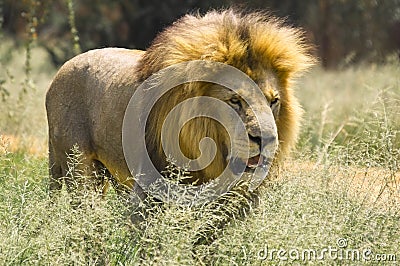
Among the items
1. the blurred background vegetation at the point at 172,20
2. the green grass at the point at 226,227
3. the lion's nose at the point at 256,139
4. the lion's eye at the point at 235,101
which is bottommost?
the blurred background vegetation at the point at 172,20

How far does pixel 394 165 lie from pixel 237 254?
1.12 metres

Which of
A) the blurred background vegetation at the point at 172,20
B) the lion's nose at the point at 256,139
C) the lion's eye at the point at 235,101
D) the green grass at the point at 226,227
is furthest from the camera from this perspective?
the blurred background vegetation at the point at 172,20

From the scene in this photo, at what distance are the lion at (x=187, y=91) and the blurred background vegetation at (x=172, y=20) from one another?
881 cm

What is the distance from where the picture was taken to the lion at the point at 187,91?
406 cm

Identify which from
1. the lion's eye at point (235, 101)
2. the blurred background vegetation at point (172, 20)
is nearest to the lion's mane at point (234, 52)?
the lion's eye at point (235, 101)

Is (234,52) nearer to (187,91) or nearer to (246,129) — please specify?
(187,91)

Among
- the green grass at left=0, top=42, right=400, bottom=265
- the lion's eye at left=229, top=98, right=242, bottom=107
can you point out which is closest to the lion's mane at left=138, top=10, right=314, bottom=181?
the lion's eye at left=229, top=98, right=242, bottom=107

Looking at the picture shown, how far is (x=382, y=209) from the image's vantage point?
425cm

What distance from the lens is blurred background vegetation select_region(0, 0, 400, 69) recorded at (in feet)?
Answer: 49.3

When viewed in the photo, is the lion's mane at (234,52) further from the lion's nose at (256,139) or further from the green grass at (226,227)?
the green grass at (226,227)

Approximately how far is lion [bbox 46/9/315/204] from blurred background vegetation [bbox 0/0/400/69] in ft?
28.9

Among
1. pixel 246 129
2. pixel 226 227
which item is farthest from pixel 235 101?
pixel 226 227

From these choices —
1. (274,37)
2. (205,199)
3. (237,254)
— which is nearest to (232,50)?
(274,37)

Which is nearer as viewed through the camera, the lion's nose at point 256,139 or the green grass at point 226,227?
the green grass at point 226,227
